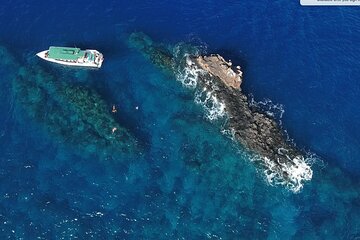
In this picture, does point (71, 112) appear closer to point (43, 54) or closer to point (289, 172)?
point (43, 54)

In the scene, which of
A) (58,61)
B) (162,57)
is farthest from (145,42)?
(58,61)

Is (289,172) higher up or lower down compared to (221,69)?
lower down

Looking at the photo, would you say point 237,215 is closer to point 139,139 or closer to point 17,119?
point 139,139

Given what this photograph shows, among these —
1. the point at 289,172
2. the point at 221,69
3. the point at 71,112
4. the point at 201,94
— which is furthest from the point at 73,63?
the point at 289,172

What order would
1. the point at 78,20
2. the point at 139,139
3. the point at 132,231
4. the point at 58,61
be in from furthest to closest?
1. the point at 78,20
2. the point at 58,61
3. the point at 139,139
4. the point at 132,231

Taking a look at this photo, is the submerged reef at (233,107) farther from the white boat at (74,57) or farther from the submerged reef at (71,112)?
the submerged reef at (71,112)

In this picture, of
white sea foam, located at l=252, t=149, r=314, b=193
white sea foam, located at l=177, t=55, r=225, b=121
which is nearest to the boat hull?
white sea foam, located at l=177, t=55, r=225, b=121
